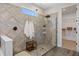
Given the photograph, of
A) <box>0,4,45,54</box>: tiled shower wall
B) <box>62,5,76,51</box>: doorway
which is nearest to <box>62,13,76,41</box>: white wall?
<box>62,5,76,51</box>: doorway

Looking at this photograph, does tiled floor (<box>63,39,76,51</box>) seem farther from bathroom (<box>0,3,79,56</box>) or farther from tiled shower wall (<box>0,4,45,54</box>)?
tiled shower wall (<box>0,4,45,54</box>)

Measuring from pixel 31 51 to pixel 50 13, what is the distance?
2.07 ft

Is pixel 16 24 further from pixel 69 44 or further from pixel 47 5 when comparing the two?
pixel 69 44

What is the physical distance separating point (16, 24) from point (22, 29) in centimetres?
11

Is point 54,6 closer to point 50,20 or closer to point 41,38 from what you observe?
point 50,20

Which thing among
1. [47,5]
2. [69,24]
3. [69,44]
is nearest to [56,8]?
[47,5]

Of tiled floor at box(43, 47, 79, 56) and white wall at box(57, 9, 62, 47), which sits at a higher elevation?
white wall at box(57, 9, 62, 47)

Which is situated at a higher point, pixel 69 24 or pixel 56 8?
pixel 56 8

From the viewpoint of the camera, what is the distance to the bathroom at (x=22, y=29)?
122cm

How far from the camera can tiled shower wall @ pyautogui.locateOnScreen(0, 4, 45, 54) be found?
122cm

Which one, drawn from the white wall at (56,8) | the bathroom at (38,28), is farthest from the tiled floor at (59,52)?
the white wall at (56,8)

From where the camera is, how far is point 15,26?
1264mm

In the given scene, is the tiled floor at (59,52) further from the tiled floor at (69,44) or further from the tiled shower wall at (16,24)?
the tiled shower wall at (16,24)

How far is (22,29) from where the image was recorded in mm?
1283
